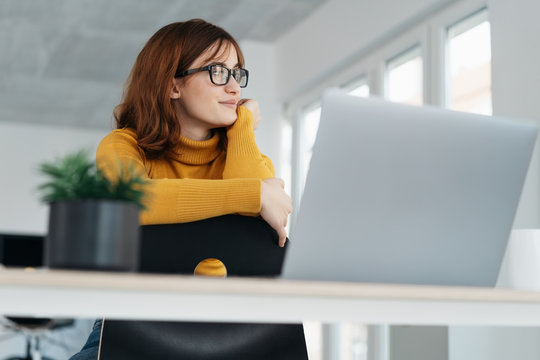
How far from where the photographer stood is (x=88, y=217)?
0.79 metres

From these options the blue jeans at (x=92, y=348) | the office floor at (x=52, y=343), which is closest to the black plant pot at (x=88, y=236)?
the blue jeans at (x=92, y=348)

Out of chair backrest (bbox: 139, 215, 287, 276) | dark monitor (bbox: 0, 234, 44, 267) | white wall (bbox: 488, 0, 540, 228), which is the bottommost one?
dark monitor (bbox: 0, 234, 44, 267)

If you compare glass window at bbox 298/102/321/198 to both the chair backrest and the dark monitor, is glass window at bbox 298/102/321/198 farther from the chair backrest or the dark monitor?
the chair backrest

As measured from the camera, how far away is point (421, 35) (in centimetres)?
373

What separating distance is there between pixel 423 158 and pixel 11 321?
4.23 m

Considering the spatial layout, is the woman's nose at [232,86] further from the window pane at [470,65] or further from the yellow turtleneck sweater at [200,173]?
the window pane at [470,65]

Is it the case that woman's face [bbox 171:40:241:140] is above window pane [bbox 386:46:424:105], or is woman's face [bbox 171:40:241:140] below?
below

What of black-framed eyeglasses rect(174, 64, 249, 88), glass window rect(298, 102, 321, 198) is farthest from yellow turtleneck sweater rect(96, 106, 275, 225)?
glass window rect(298, 102, 321, 198)

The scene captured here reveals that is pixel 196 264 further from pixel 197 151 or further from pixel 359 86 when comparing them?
pixel 359 86

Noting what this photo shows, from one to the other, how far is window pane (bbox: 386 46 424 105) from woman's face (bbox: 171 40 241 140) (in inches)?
89.6

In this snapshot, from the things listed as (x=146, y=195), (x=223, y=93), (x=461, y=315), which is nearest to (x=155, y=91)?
(x=223, y=93)

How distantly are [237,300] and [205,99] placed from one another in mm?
945

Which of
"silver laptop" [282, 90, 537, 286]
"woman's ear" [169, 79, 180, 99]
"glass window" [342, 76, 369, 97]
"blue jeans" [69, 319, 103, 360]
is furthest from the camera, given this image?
"glass window" [342, 76, 369, 97]

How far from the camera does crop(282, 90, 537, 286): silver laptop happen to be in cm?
92
